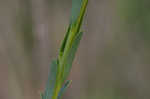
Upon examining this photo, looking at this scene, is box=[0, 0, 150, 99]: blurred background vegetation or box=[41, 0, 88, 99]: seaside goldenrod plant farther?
box=[0, 0, 150, 99]: blurred background vegetation

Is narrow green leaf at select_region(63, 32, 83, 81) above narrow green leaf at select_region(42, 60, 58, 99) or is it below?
above

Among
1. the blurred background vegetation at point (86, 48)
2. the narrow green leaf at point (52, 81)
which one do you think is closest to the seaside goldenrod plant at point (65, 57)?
the narrow green leaf at point (52, 81)

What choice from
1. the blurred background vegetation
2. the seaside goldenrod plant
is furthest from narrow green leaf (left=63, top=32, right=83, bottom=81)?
the blurred background vegetation

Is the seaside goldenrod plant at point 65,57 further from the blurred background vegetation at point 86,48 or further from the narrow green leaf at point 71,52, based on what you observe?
the blurred background vegetation at point 86,48

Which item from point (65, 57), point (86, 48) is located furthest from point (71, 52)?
point (86, 48)

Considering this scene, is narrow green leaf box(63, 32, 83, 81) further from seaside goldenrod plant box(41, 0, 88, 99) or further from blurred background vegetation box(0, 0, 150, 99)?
blurred background vegetation box(0, 0, 150, 99)

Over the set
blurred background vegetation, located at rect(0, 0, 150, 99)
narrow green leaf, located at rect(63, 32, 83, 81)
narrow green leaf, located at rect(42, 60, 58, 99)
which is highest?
narrow green leaf, located at rect(63, 32, 83, 81)

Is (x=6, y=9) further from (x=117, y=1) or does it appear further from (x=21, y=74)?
(x=117, y=1)
